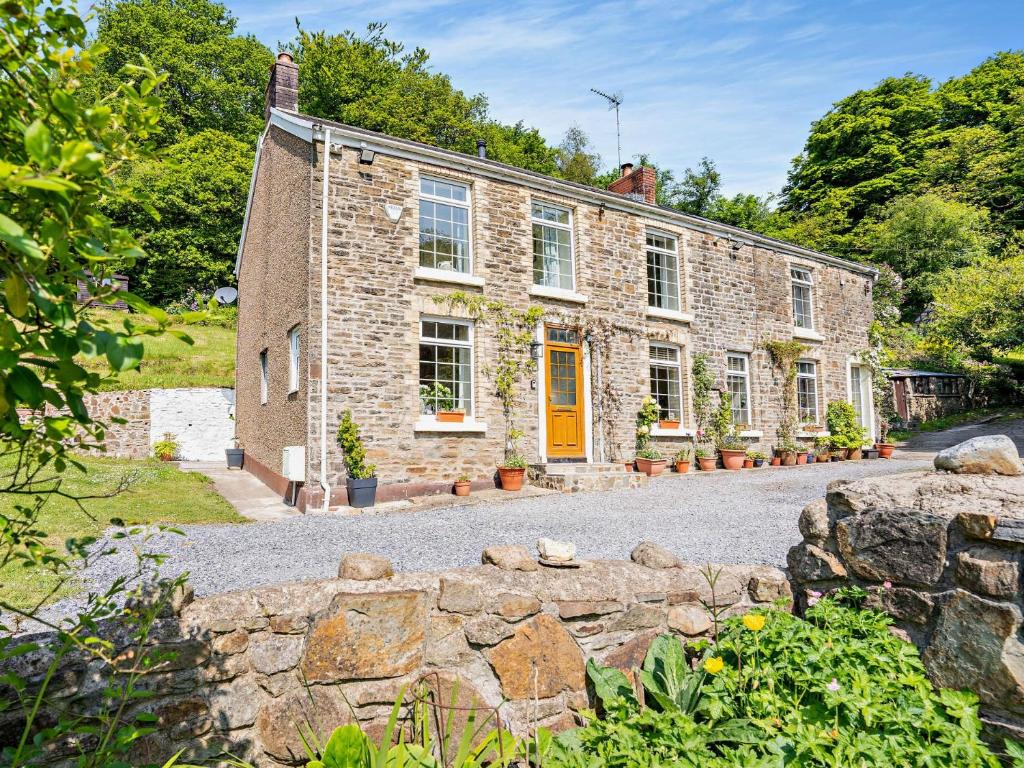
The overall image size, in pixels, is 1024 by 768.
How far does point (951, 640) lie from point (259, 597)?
315 centimetres

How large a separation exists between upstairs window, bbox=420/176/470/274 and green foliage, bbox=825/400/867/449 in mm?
11248

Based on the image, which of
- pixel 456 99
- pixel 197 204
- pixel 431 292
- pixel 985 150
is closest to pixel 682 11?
pixel 431 292

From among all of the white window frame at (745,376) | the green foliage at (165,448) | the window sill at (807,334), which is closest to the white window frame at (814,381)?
the window sill at (807,334)

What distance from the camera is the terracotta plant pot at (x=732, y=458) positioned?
543 inches

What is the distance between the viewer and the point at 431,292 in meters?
10.8

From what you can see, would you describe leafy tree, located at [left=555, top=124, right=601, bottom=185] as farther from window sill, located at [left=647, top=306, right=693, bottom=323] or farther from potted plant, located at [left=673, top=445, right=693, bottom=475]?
potted plant, located at [left=673, top=445, right=693, bottom=475]

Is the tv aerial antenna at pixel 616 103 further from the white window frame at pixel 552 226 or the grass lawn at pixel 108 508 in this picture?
the grass lawn at pixel 108 508

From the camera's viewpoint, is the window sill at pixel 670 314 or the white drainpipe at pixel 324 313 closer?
the white drainpipe at pixel 324 313

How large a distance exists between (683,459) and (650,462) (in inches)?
46.3

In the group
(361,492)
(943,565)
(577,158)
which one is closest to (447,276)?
(361,492)

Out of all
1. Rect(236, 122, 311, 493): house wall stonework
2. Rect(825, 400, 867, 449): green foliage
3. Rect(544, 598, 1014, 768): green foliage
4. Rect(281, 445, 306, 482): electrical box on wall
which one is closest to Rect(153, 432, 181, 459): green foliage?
Rect(236, 122, 311, 493): house wall stonework

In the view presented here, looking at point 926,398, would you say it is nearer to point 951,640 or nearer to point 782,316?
point 782,316

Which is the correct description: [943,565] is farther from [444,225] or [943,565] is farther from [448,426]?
[444,225]

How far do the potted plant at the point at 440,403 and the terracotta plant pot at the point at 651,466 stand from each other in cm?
419
